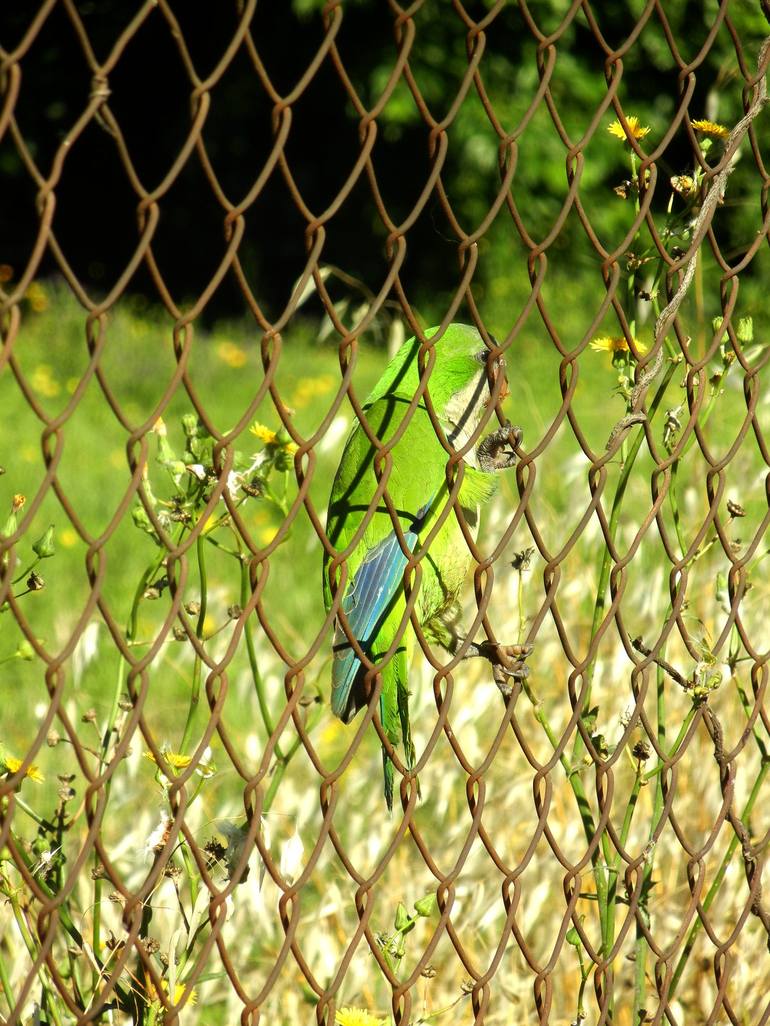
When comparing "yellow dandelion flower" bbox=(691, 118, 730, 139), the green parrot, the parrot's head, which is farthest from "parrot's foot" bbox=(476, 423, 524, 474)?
"yellow dandelion flower" bbox=(691, 118, 730, 139)

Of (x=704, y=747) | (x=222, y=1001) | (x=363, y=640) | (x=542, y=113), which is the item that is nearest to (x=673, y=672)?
(x=363, y=640)

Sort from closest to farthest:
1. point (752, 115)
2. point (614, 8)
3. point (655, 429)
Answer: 1. point (752, 115)
2. point (655, 429)
3. point (614, 8)

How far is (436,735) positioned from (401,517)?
0.87 m

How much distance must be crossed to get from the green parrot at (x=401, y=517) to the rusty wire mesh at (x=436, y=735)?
114 millimetres

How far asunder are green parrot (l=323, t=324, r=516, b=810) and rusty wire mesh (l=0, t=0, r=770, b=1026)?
114 millimetres

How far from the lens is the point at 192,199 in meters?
11.8

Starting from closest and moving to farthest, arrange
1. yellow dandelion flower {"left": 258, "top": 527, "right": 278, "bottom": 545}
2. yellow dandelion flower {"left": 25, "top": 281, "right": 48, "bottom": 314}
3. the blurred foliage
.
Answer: yellow dandelion flower {"left": 258, "top": 527, "right": 278, "bottom": 545}, the blurred foliage, yellow dandelion flower {"left": 25, "top": 281, "right": 48, "bottom": 314}

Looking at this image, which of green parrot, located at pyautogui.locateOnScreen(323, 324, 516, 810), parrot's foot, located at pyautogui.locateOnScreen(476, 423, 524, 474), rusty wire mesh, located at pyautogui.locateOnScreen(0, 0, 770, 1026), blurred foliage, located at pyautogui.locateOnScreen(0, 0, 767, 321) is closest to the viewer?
rusty wire mesh, located at pyautogui.locateOnScreen(0, 0, 770, 1026)

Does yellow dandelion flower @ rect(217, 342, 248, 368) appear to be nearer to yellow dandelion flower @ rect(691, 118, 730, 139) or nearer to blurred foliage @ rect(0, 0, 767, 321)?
blurred foliage @ rect(0, 0, 767, 321)

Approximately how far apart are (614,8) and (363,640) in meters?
8.03

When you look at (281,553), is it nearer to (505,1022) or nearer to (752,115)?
(505,1022)

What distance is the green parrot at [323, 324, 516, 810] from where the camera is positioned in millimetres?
2238

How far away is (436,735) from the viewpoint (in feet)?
4.98

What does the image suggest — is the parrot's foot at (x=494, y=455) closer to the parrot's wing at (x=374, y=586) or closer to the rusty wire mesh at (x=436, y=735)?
the rusty wire mesh at (x=436, y=735)
